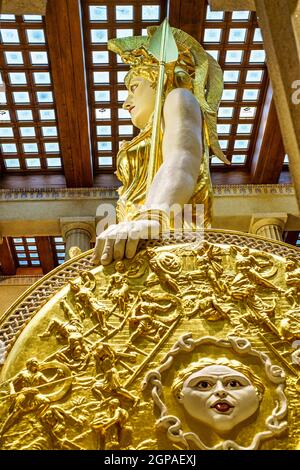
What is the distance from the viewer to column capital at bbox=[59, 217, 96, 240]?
13.0 meters

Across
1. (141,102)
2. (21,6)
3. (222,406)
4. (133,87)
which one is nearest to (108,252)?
(222,406)

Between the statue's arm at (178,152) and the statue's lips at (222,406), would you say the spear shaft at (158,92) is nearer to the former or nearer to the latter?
the statue's arm at (178,152)

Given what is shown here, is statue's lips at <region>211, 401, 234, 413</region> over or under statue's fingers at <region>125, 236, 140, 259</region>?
under

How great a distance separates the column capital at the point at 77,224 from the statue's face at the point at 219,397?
11217 millimetres

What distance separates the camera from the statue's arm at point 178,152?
2834 mm

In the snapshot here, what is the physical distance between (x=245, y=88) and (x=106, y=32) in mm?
3241

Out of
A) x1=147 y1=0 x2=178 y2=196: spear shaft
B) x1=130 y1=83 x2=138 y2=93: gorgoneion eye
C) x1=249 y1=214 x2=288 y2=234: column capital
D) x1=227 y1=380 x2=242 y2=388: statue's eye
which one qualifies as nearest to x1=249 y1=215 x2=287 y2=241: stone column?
x1=249 y1=214 x2=288 y2=234: column capital

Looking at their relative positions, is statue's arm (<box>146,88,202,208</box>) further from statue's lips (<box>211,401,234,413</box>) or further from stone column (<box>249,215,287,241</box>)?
stone column (<box>249,215,287,241</box>)

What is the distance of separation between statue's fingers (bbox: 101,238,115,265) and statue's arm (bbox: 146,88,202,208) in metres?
0.40

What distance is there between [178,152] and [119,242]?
988mm

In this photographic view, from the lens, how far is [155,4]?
10.9 m

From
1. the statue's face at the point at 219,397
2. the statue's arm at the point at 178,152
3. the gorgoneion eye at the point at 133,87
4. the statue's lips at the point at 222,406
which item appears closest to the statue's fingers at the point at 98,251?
the statue's arm at the point at 178,152
